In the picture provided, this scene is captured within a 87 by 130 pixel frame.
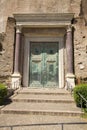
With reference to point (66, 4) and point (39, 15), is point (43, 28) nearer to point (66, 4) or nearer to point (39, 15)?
point (39, 15)

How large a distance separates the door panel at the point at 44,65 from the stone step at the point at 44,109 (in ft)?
17.0

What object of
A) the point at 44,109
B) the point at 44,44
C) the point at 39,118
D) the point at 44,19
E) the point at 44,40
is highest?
the point at 44,19

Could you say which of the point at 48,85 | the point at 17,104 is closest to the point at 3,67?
the point at 48,85

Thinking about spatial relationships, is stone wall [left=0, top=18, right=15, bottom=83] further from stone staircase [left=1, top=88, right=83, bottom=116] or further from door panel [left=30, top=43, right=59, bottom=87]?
stone staircase [left=1, top=88, right=83, bottom=116]

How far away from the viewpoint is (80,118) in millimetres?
6898

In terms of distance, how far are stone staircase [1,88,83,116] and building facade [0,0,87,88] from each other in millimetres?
2636

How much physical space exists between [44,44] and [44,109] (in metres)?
6.96

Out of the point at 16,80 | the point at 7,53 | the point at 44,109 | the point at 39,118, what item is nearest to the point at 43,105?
the point at 44,109

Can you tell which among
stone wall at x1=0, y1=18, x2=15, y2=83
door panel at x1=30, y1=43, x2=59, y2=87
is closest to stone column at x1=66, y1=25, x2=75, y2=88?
door panel at x1=30, y1=43, x2=59, y2=87

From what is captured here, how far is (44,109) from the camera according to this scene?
24.9 feet

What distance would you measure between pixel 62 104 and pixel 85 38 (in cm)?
592

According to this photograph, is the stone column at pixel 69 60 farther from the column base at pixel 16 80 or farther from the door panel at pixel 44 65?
the column base at pixel 16 80

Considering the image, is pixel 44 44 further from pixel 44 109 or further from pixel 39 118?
pixel 39 118

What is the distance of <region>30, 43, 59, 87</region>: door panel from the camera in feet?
44.3
